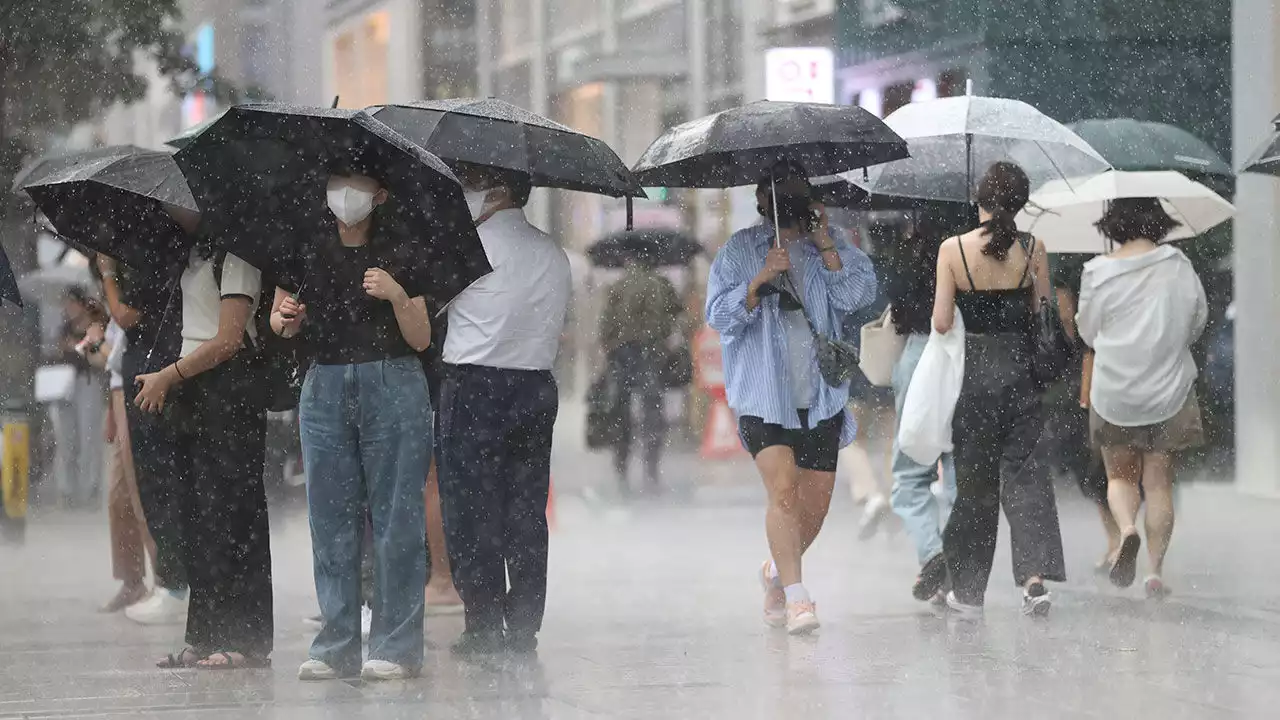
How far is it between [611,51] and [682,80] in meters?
3.49

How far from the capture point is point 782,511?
858cm

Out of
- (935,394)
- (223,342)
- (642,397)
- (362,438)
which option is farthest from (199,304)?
(642,397)

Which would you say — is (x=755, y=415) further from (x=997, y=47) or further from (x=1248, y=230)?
(x=997, y=47)

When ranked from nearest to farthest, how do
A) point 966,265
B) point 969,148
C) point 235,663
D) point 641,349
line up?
point 235,663 < point 966,265 < point 969,148 < point 641,349

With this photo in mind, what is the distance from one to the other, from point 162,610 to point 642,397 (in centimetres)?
1015

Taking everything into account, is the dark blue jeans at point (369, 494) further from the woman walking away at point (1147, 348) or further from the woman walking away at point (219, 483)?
the woman walking away at point (1147, 348)

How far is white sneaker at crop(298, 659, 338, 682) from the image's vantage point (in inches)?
285

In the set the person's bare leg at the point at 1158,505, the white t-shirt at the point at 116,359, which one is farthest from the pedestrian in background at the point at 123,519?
the person's bare leg at the point at 1158,505

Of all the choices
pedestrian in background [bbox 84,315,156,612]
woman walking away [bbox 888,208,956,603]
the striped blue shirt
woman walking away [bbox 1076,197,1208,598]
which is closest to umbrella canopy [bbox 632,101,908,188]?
the striped blue shirt

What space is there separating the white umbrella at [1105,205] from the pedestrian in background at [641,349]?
6.31m

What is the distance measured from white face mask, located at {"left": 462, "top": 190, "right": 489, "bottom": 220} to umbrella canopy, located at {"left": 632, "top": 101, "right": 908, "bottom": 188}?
87 centimetres

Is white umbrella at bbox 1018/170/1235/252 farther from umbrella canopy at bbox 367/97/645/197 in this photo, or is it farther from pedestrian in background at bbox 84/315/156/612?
pedestrian in background at bbox 84/315/156/612

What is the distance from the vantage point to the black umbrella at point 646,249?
829 inches

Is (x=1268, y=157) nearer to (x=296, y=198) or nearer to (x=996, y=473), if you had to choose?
(x=996, y=473)
